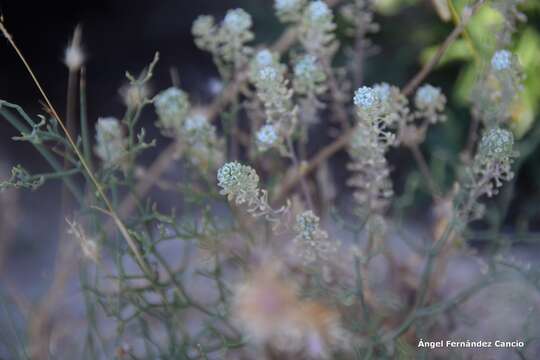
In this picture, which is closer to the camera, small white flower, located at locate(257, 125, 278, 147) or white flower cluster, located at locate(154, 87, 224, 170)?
small white flower, located at locate(257, 125, 278, 147)

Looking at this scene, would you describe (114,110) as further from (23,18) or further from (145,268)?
(145,268)

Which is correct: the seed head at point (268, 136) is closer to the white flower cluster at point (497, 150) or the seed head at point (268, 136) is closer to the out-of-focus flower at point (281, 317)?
the out-of-focus flower at point (281, 317)

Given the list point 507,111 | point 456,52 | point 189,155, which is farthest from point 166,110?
point 456,52

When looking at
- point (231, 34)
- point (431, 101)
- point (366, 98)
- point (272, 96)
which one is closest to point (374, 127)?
point (366, 98)

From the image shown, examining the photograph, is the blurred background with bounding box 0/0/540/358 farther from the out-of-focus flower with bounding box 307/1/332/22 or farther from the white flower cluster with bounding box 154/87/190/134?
the out-of-focus flower with bounding box 307/1/332/22

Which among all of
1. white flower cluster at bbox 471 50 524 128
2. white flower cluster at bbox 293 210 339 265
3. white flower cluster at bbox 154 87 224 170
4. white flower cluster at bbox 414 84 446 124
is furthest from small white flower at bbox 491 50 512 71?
white flower cluster at bbox 154 87 224 170

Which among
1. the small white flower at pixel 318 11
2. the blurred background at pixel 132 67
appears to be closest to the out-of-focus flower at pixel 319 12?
the small white flower at pixel 318 11

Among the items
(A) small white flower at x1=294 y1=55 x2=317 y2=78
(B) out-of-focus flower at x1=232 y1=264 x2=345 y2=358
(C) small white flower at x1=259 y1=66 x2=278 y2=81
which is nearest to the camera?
(B) out-of-focus flower at x1=232 y1=264 x2=345 y2=358

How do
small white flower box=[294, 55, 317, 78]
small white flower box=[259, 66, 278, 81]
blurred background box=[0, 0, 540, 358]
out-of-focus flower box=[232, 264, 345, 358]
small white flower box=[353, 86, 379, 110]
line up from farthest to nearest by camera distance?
blurred background box=[0, 0, 540, 358], small white flower box=[294, 55, 317, 78], small white flower box=[259, 66, 278, 81], small white flower box=[353, 86, 379, 110], out-of-focus flower box=[232, 264, 345, 358]

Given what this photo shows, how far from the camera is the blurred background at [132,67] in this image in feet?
6.26

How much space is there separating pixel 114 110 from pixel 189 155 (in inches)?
41.7

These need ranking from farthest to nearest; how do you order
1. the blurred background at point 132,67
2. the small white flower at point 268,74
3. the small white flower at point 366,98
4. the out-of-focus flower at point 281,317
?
the blurred background at point 132,67 → the small white flower at point 268,74 → the small white flower at point 366,98 → the out-of-focus flower at point 281,317

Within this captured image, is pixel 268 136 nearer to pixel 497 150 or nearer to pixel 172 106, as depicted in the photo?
pixel 172 106

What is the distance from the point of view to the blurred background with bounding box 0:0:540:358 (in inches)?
75.2
